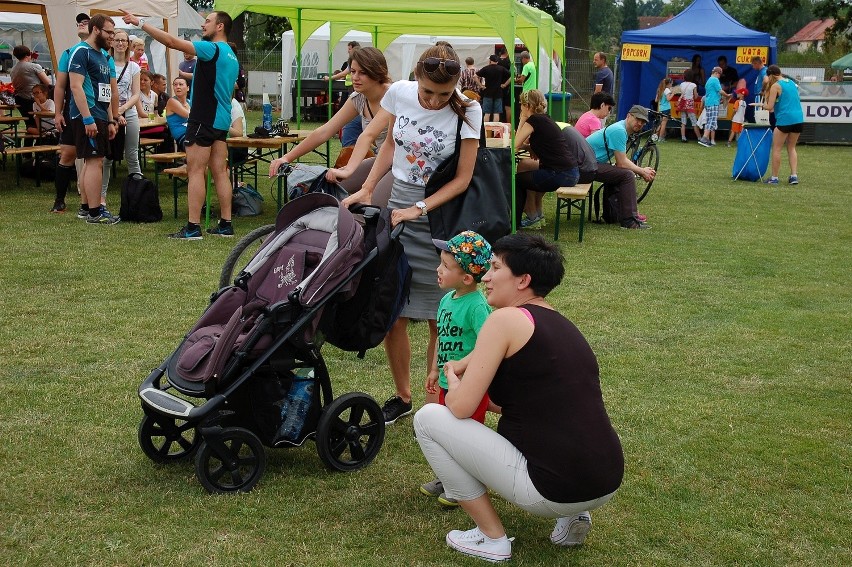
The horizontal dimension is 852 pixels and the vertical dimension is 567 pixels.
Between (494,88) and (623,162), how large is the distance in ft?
27.8

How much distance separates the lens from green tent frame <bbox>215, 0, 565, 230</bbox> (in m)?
8.36

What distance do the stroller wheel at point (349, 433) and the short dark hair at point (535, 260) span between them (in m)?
1.07

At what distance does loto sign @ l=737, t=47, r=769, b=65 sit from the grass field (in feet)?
48.4

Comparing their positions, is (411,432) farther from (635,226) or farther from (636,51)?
(636,51)

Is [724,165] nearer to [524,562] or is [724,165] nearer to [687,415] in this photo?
[687,415]

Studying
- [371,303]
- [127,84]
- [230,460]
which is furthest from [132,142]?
[230,460]

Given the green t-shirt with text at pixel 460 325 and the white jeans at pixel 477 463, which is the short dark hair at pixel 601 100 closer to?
the green t-shirt with text at pixel 460 325

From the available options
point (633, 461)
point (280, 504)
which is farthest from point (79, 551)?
point (633, 461)

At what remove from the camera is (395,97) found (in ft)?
14.5

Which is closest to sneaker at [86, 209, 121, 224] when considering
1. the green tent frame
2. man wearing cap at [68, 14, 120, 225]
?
man wearing cap at [68, 14, 120, 225]

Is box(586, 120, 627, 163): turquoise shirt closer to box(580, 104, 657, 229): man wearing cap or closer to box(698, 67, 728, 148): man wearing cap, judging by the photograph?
box(580, 104, 657, 229): man wearing cap

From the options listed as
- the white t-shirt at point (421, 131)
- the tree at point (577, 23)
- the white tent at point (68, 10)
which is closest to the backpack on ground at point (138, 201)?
the white tent at point (68, 10)

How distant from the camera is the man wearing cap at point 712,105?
21422 millimetres

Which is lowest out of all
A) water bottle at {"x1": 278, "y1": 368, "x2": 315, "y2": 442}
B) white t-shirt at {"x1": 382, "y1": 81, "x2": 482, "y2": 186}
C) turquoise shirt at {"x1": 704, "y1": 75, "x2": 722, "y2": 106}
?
water bottle at {"x1": 278, "y1": 368, "x2": 315, "y2": 442}
